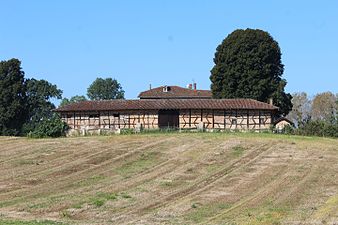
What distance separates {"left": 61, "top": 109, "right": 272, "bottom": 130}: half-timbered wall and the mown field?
8.86 m

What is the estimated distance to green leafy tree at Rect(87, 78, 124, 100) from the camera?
129875mm

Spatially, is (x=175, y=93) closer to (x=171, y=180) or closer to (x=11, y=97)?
(x=11, y=97)

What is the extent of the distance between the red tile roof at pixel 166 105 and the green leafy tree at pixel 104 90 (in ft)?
222

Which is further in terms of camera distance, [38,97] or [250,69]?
[38,97]

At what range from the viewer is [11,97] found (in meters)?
77.1

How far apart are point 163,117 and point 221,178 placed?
2983 cm

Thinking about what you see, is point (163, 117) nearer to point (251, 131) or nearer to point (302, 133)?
point (251, 131)

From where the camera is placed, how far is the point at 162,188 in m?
27.7

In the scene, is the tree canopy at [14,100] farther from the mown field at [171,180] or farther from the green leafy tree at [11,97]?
the mown field at [171,180]

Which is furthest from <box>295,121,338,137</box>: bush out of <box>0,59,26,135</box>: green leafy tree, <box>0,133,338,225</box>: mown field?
<box>0,59,26,135</box>: green leafy tree

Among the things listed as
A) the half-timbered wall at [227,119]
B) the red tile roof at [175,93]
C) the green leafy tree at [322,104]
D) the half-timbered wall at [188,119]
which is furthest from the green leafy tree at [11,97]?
the green leafy tree at [322,104]

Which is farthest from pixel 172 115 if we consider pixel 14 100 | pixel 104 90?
pixel 104 90

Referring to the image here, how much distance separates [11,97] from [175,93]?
885 inches

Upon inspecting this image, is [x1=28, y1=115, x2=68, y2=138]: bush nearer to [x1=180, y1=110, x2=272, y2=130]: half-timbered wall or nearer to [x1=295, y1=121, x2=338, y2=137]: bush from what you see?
[x1=180, y1=110, x2=272, y2=130]: half-timbered wall
